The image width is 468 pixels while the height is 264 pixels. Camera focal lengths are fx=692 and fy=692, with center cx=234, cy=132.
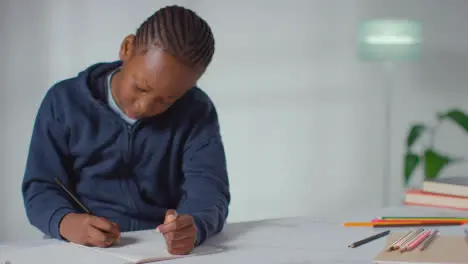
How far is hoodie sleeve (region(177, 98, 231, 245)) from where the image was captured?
1163 mm

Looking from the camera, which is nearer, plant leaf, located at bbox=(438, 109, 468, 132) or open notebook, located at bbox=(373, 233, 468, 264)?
open notebook, located at bbox=(373, 233, 468, 264)

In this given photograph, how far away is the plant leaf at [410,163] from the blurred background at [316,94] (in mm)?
197

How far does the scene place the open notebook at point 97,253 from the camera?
0.88 metres

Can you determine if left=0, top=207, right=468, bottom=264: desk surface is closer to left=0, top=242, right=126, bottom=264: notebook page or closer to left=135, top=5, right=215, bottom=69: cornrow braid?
left=0, top=242, right=126, bottom=264: notebook page

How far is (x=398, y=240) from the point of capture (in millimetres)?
963

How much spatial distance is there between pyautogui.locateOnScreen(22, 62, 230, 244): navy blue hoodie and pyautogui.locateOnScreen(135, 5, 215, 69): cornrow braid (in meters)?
0.16

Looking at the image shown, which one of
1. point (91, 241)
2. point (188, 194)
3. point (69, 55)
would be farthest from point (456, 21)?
point (91, 241)

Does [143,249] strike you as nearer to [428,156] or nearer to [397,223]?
[397,223]

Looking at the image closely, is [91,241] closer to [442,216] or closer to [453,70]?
[442,216]

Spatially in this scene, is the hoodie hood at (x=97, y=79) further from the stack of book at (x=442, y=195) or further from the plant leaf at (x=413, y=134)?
the plant leaf at (x=413, y=134)

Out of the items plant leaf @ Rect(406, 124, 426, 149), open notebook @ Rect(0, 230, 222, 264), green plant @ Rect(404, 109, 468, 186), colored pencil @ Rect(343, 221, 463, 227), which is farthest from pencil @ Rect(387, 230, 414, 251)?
plant leaf @ Rect(406, 124, 426, 149)

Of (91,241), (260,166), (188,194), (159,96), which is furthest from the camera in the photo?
(260,166)

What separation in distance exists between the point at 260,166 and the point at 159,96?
194 cm

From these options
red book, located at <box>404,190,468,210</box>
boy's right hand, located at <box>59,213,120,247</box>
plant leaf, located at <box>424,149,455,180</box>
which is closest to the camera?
boy's right hand, located at <box>59,213,120,247</box>
